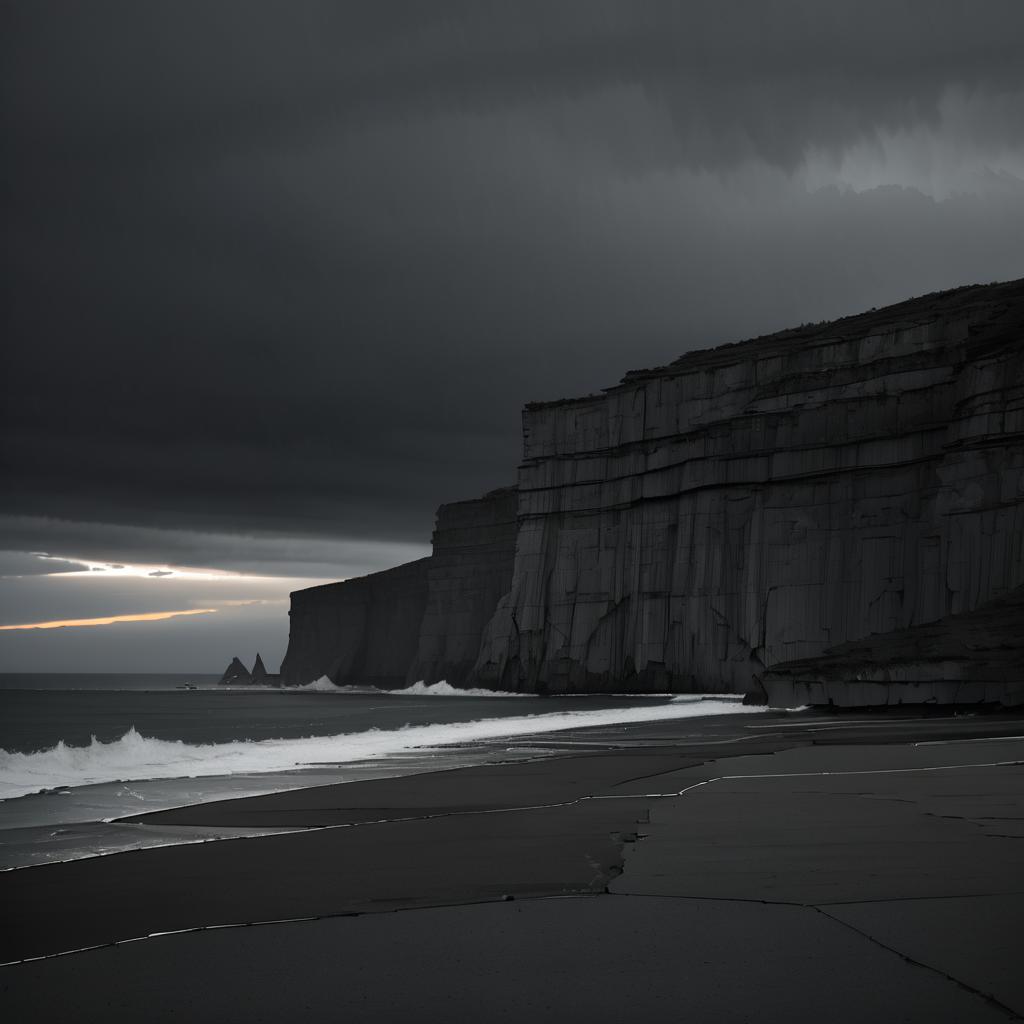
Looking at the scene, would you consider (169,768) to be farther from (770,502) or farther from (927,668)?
(770,502)

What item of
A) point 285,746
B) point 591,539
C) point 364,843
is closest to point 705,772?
point 364,843

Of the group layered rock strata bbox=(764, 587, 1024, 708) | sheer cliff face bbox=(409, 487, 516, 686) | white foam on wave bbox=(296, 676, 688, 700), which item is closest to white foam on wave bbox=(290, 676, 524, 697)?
white foam on wave bbox=(296, 676, 688, 700)

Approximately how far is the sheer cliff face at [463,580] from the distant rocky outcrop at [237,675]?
85740mm

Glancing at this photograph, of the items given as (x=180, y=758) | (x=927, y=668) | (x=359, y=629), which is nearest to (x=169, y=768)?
(x=180, y=758)

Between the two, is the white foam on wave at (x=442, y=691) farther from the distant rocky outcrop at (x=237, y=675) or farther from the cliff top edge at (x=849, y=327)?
A: the distant rocky outcrop at (x=237, y=675)

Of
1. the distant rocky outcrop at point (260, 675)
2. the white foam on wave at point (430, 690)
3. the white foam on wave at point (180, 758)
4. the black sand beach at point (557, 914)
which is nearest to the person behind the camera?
the black sand beach at point (557, 914)

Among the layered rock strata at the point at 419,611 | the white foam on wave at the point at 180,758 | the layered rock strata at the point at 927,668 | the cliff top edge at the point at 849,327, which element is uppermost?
the cliff top edge at the point at 849,327

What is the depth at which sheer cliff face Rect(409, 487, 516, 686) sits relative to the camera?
90.8 m

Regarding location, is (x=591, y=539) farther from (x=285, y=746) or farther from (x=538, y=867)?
(x=538, y=867)

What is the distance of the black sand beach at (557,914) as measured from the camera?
4.34 metres

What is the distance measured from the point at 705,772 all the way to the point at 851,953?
8.89 metres

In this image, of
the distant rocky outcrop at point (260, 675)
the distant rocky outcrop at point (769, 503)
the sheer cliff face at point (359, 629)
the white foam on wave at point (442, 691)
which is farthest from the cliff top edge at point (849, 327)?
the distant rocky outcrop at point (260, 675)

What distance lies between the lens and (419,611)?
376ft

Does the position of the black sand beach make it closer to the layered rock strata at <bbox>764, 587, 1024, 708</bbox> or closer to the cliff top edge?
the layered rock strata at <bbox>764, 587, 1024, 708</bbox>
